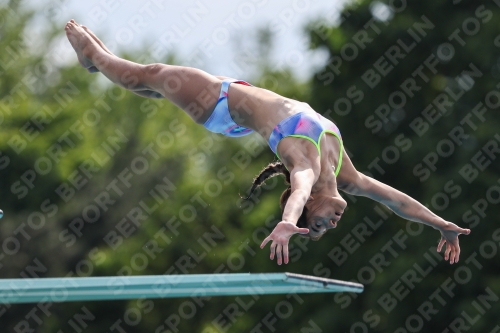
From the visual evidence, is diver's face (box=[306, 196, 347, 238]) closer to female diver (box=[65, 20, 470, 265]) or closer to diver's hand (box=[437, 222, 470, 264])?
female diver (box=[65, 20, 470, 265])

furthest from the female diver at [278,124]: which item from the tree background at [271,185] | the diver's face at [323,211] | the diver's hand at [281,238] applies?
the tree background at [271,185]

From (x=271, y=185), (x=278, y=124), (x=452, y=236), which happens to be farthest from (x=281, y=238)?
(x=271, y=185)

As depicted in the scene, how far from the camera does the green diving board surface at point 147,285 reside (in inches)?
163

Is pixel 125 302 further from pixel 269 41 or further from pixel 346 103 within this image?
pixel 269 41

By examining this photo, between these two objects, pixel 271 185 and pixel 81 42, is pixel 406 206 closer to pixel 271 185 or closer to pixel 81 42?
pixel 81 42

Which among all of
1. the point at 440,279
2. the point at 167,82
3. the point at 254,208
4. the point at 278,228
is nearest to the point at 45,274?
the point at 254,208

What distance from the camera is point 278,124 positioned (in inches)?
224

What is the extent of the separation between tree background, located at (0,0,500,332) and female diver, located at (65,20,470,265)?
6.49m

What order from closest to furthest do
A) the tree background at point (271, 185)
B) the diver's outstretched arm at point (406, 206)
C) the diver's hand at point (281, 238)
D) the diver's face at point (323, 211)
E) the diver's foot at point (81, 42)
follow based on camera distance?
the diver's hand at point (281, 238) < the diver's face at point (323, 211) < the diver's outstretched arm at point (406, 206) < the diver's foot at point (81, 42) < the tree background at point (271, 185)

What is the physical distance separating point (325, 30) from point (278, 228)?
10.2 m

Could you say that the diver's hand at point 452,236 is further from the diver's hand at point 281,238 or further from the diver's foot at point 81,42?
the diver's foot at point 81,42

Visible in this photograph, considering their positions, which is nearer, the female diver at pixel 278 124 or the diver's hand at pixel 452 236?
the female diver at pixel 278 124

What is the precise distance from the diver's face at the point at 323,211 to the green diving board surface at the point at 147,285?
986 mm

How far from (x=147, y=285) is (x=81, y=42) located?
8.70 feet
